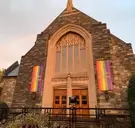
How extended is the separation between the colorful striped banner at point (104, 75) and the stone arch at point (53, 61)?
510mm

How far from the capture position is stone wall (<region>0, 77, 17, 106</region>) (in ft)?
52.9

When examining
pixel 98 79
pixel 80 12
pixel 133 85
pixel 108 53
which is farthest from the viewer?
pixel 80 12

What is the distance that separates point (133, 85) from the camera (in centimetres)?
1052

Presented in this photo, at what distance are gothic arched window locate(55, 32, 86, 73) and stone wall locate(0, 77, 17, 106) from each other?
Answer: 4906 millimetres

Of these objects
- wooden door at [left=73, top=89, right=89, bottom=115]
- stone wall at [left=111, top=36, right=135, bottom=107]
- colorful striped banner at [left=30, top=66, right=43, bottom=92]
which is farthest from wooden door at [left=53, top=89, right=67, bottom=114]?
stone wall at [left=111, top=36, right=135, bottom=107]

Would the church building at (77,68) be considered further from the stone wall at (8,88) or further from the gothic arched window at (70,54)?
the stone wall at (8,88)

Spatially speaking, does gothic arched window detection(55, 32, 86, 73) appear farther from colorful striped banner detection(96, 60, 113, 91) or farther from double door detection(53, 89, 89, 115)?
double door detection(53, 89, 89, 115)

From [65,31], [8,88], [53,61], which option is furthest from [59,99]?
[65,31]

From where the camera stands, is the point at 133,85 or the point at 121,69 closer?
the point at 133,85

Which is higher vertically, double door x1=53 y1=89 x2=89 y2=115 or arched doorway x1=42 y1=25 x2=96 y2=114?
arched doorway x1=42 y1=25 x2=96 y2=114

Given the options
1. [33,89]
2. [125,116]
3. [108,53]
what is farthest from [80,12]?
[125,116]

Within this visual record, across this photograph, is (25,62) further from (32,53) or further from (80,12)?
(80,12)

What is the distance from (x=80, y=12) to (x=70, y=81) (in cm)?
725

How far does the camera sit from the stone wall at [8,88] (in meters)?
16.1
